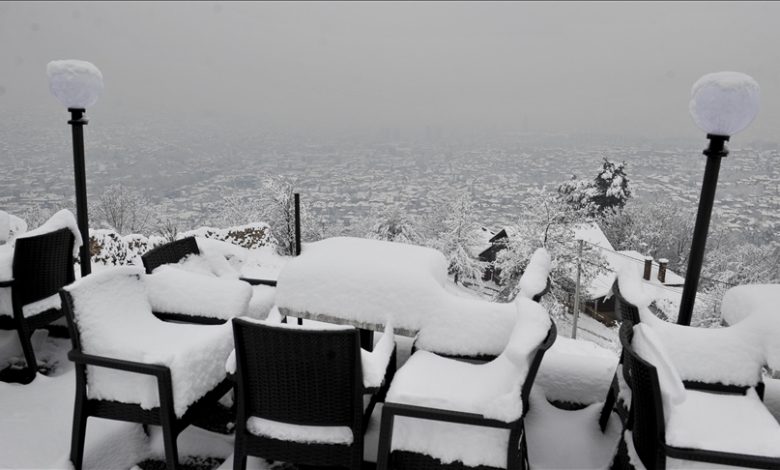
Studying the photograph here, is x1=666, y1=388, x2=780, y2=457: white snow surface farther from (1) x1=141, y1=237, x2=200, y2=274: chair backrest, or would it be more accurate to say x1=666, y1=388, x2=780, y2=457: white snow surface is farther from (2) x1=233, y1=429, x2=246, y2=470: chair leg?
(1) x1=141, y1=237, x2=200, y2=274: chair backrest

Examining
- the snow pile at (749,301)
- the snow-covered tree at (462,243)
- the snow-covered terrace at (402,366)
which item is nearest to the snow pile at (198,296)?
the snow-covered terrace at (402,366)

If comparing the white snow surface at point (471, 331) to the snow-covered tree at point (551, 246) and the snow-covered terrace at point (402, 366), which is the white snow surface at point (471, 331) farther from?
the snow-covered tree at point (551, 246)

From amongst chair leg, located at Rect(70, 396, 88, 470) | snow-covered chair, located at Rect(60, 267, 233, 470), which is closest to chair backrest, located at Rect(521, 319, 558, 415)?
snow-covered chair, located at Rect(60, 267, 233, 470)

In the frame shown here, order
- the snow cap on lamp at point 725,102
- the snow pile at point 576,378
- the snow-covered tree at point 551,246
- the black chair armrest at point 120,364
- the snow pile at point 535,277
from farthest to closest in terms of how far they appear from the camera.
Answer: the snow-covered tree at point 551,246, the snow pile at point 576,378, the snow cap on lamp at point 725,102, the snow pile at point 535,277, the black chair armrest at point 120,364

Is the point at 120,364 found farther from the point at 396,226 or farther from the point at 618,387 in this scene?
the point at 396,226

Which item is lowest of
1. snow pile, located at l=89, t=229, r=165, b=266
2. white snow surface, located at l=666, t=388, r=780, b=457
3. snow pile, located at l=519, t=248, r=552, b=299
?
snow pile, located at l=89, t=229, r=165, b=266

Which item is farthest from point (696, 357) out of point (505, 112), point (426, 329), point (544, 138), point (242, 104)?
point (242, 104)
